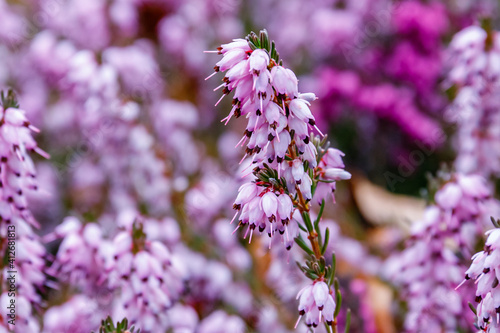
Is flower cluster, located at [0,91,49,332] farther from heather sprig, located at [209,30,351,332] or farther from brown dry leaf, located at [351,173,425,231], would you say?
brown dry leaf, located at [351,173,425,231]

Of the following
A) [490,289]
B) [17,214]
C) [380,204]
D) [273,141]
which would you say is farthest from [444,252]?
[380,204]

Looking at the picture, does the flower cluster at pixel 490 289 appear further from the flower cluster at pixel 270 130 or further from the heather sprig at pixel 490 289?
the flower cluster at pixel 270 130

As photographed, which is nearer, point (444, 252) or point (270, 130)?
point (270, 130)

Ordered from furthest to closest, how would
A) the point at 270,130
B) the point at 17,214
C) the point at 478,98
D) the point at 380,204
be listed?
the point at 380,204, the point at 478,98, the point at 17,214, the point at 270,130

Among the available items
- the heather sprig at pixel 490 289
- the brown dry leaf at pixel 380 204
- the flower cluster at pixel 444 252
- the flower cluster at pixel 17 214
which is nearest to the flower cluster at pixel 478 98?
the flower cluster at pixel 444 252

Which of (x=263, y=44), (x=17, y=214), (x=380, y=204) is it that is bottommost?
(x=17, y=214)

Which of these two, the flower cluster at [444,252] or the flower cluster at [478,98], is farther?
the flower cluster at [478,98]

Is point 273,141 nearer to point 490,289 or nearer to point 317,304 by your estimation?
point 317,304

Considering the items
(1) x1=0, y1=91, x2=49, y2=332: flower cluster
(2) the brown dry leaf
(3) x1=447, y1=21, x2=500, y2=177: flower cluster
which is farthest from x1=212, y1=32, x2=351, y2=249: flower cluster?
(2) the brown dry leaf

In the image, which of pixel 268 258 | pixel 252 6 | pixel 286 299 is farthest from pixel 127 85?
pixel 252 6

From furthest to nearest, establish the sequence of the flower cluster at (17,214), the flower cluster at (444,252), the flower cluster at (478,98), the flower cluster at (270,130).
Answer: the flower cluster at (478,98)
the flower cluster at (444,252)
the flower cluster at (17,214)
the flower cluster at (270,130)

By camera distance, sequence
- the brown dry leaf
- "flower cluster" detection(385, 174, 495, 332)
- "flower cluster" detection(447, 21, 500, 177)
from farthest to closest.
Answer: the brown dry leaf < "flower cluster" detection(447, 21, 500, 177) < "flower cluster" detection(385, 174, 495, 332)

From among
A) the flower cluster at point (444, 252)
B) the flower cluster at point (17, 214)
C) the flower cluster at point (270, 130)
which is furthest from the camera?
the flower cluster at point (444, 252)
